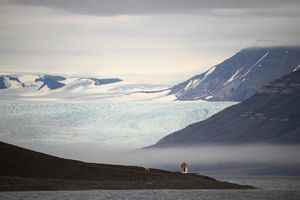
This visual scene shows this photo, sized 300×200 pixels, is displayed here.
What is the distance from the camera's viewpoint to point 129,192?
13762cm

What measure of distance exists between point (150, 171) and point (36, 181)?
19.7m

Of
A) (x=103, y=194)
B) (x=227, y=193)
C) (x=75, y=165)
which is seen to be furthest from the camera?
(x=75, y=165)

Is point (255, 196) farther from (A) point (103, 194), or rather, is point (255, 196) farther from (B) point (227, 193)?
(A) point (103, 194)

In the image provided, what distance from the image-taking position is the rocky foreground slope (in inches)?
5448

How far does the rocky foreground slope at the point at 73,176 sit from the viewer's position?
138 m

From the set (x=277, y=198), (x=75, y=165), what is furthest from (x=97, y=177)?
(x=277, y=198)

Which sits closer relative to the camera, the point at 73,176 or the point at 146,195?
the point at 146,195

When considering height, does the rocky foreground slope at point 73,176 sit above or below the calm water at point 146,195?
above

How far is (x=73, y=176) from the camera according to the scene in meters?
144

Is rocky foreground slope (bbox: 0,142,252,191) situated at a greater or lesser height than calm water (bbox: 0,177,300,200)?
greater

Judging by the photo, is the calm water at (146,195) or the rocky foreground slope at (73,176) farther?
the rocky foreground slope at (73,176)

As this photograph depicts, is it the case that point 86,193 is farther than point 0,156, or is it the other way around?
point 0,156

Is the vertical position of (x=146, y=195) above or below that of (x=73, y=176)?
below

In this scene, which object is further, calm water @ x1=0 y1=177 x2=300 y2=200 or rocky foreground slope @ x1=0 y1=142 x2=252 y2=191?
rocky foreground slope @ x1=0 y1=142 x2=252 y2=191
